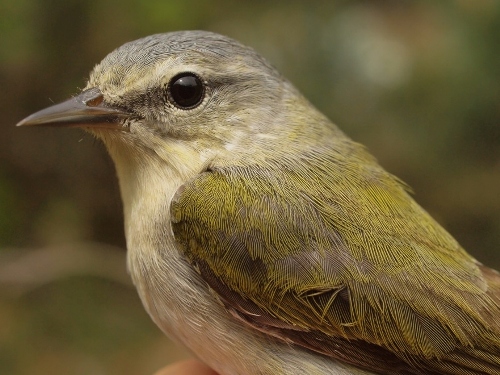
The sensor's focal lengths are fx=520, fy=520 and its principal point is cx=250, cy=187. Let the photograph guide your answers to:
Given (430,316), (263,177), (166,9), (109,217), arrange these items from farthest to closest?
(109,217) < (166,9) < (263,177) < (430,316)

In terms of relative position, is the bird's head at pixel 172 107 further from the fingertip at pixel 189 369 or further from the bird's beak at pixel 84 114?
the fingertip at pixel 189 369

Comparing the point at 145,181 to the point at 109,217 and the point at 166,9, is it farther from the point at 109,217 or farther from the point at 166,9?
the point at 109,217

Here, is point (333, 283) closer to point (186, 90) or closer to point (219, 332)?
point (219, 332)

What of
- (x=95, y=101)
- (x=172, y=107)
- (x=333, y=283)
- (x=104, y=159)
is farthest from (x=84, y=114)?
(x=104, y=159)

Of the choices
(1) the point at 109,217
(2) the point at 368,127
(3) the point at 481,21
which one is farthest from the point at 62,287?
(3) the point at 481,21

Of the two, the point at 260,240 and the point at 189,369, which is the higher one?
the point at 260,240

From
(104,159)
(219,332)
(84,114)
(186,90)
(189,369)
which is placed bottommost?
(189,369)

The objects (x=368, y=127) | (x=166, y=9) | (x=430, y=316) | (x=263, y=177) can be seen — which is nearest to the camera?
(x=430, y=316)
